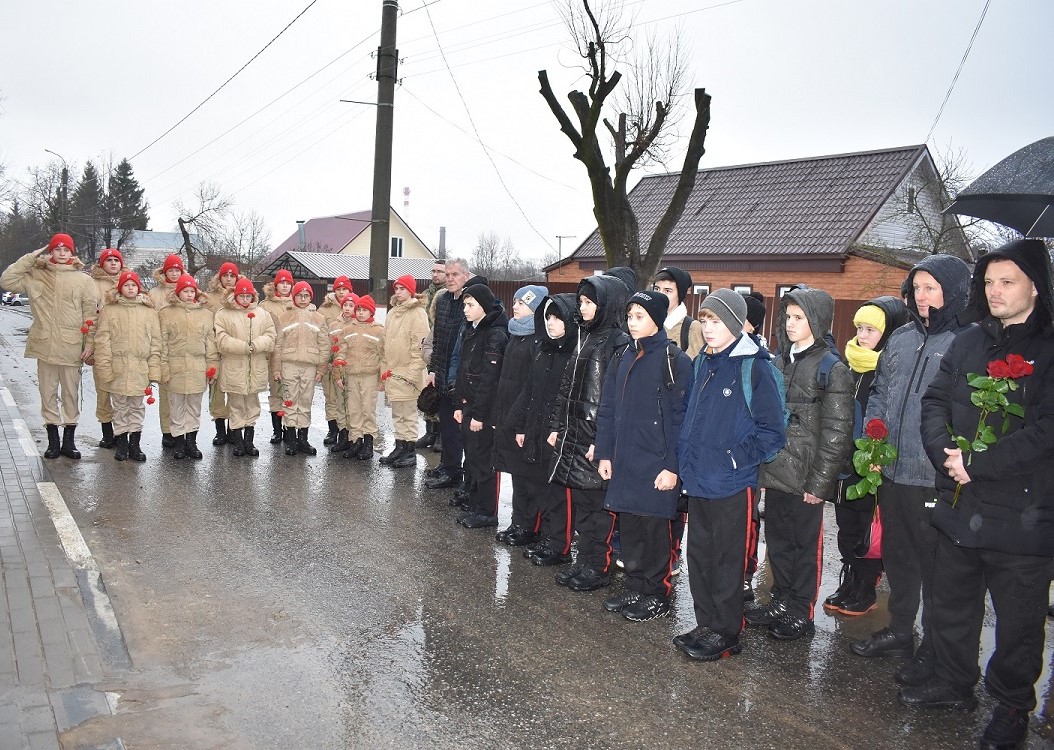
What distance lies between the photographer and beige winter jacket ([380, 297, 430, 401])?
30.3 feet

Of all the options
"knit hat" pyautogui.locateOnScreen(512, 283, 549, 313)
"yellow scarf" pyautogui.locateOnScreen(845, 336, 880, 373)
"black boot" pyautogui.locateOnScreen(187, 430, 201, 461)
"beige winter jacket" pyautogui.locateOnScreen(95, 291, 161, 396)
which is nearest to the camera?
"yellow scarf" pyautogui.locateOnScreen(845, 336, 880, 373)

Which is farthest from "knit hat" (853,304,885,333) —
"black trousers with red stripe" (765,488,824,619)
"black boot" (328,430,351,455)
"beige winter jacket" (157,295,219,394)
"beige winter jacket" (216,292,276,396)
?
"beige winter jacket" (157,295,219,394)

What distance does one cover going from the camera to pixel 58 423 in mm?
8703

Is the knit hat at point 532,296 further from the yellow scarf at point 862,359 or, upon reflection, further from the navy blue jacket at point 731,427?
the yellow scarf at point 862,359

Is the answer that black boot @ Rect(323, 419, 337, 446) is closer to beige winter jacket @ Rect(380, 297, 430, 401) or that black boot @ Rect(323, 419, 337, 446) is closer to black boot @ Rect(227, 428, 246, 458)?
black boot @ Rect(227, 428, 246, 458)

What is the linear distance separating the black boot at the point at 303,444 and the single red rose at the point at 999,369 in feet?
24.2

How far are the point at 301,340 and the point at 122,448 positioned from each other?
2.19m

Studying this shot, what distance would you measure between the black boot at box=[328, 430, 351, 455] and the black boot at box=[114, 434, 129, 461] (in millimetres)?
2175

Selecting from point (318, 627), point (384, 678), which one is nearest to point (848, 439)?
point (384, 678)

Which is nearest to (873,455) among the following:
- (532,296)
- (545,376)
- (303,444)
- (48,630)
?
(545,376)

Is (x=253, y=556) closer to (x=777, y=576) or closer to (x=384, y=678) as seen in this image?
(x=384, y=678)

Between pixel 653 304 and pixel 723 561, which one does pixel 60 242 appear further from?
pixel 723 561

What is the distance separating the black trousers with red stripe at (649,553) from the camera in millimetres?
5434

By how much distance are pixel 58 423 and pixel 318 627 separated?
5.32 meters
